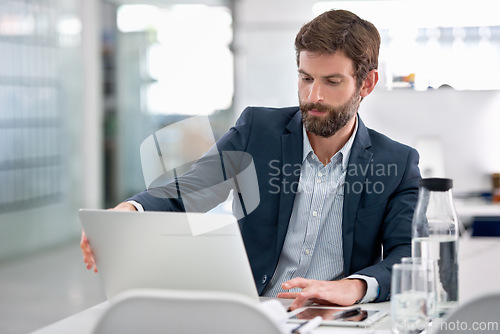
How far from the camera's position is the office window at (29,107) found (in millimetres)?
5102

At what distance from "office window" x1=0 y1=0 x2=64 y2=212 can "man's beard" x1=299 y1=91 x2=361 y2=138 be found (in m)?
3.81

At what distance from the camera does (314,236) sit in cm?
186

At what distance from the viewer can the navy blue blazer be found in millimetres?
1811

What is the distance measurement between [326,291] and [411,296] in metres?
0.30

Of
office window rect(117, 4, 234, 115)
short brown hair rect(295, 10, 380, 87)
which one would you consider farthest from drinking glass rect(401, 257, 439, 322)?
office window rect(117, 4, 234, 115)

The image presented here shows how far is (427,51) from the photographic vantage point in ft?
13.2

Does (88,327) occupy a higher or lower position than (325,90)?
lower

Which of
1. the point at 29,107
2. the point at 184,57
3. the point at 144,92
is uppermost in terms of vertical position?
the point at 184,57

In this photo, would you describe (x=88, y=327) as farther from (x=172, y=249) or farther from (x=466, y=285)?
(x=466, y=285)

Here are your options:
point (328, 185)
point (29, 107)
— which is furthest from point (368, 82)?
point (29, 107)

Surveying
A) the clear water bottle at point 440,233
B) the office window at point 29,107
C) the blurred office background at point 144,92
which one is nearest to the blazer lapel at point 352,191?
the clear water bottle at point 440,233

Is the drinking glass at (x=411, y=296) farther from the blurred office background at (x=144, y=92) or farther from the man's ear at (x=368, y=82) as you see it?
the blurred office background at (x=144, y=92)

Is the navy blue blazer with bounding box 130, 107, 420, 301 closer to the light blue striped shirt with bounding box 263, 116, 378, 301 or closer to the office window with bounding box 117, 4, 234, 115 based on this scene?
the light blue striped shirt with bounding box 263, 116, 378, 301

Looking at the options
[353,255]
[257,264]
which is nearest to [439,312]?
[353,255]
